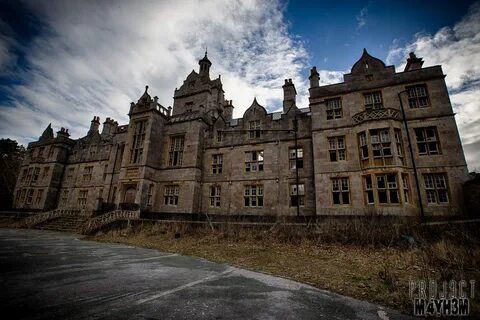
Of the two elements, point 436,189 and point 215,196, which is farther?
point 215,196

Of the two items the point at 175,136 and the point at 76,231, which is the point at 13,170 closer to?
the point at 76,231

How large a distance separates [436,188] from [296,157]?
9990 millimetres

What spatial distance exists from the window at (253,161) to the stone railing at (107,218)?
37.5 ft

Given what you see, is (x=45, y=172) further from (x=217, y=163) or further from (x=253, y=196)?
(x=253, y=196)

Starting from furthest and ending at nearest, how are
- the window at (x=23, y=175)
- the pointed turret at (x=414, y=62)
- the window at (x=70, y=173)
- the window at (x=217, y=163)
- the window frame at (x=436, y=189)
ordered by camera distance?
the window at (x=23, y=175), the window at (x=70, y=173), the window at (x=217, y=163), the pointed turret at (x=414, y=62), the window frame at (x=436, y=189)

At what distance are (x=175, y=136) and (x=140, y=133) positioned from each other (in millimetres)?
3763

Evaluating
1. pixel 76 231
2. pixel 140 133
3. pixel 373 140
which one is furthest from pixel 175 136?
pixel 373 140

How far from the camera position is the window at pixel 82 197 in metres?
29.1

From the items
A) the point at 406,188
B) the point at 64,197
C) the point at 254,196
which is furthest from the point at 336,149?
the point at 64,197

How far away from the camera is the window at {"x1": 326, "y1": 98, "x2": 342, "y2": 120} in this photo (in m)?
18.9

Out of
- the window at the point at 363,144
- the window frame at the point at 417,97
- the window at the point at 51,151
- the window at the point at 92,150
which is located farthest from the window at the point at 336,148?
the window at the point at 51,151

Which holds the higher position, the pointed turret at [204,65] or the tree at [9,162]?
the pointed turret at [204,65]

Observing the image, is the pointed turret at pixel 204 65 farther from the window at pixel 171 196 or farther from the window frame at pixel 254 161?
the window at pixel 171 196

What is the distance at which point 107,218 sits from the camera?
60.9 feet
